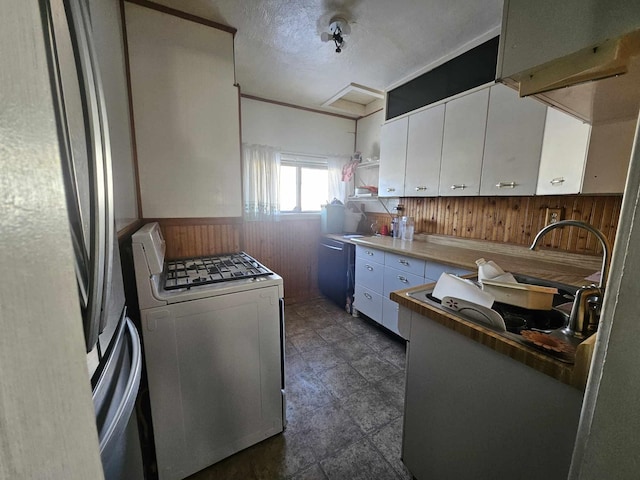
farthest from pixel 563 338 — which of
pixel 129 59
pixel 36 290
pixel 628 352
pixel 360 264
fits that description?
pixel 129 59

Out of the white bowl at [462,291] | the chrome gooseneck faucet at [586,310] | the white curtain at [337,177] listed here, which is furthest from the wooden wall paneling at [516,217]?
the white bowl at [462,291]

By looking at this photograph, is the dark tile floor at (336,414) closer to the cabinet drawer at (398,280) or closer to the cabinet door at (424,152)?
the cabinet drawer at (398,280)

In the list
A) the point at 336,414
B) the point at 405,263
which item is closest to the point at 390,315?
the point at 405,263

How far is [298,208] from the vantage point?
11.4 feet

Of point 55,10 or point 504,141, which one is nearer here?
point 55,10

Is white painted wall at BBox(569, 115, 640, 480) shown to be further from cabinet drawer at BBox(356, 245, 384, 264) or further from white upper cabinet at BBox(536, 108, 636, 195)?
cabinet drawer at BBox(356, 245, 384, 264)

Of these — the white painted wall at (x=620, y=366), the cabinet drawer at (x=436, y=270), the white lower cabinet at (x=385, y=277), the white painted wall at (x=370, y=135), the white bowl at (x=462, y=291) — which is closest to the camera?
the white painted wall at (x=620, y=366)

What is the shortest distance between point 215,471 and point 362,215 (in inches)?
115

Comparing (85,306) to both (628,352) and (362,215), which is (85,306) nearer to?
(628,352)

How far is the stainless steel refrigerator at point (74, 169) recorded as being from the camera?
0.23m

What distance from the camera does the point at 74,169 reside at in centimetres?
42

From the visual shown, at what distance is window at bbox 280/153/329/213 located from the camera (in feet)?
11.0

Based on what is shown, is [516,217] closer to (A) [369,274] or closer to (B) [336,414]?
(A) [369,274]

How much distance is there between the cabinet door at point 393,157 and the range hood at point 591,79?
5.47ft
